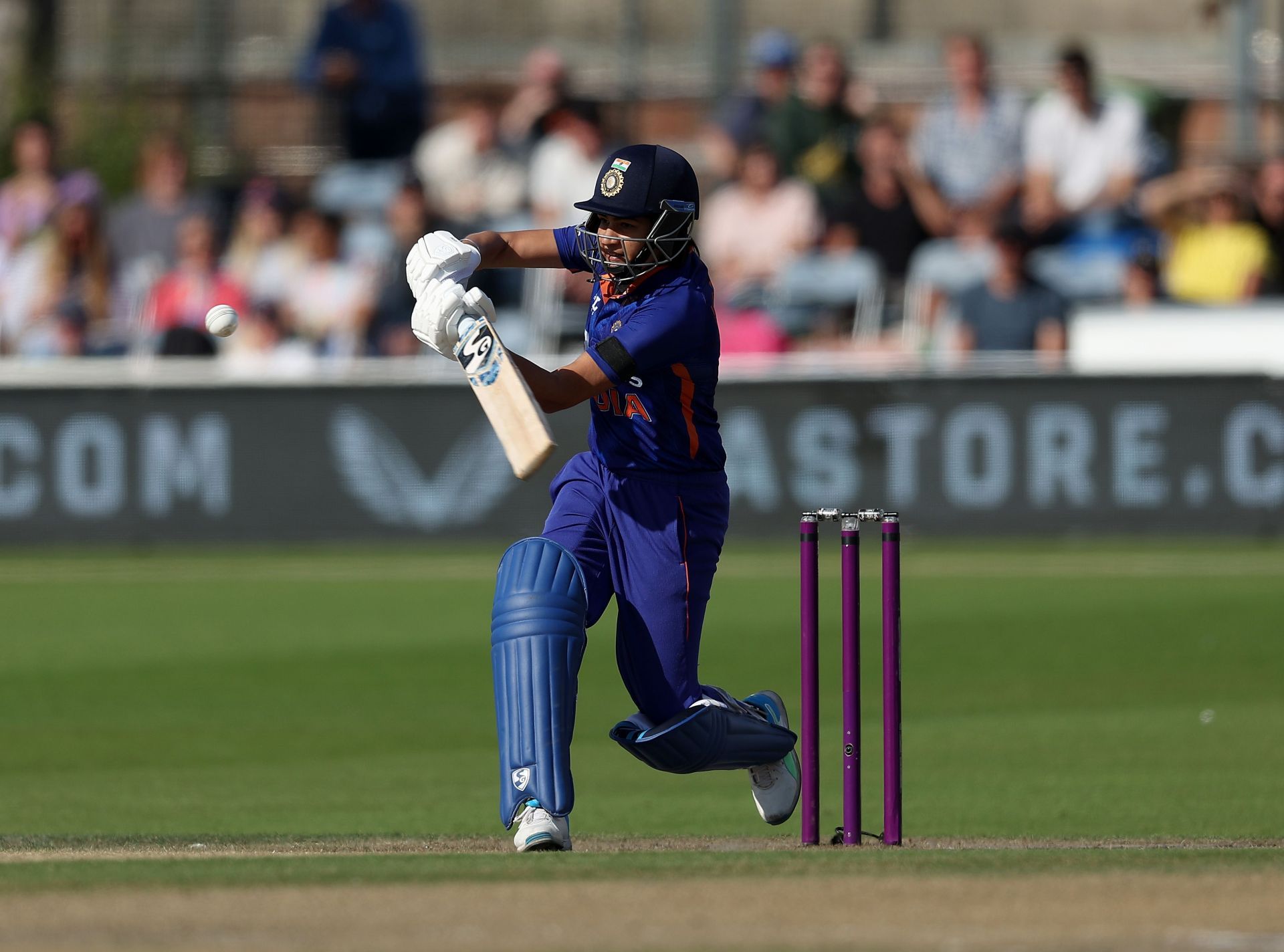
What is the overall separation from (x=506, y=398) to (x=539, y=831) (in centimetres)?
110

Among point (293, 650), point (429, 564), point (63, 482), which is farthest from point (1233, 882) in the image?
point (63, 482)

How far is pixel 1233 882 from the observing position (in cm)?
491

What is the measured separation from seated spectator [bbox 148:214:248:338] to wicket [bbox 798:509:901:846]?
1119cm

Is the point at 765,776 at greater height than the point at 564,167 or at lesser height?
lesser

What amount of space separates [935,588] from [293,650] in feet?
12.7

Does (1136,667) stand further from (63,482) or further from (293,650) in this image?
(63,482)

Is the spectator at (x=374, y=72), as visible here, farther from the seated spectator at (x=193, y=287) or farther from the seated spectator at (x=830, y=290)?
the seated spectator at (x=830, y=290)

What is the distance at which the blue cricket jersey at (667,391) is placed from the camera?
5.96 metres

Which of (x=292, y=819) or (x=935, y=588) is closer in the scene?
(x=292, y=819)

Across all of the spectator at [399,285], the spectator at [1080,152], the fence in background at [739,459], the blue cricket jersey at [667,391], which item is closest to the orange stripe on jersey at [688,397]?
the blue cricket jersey at [667,391]

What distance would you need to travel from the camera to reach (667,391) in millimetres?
6078

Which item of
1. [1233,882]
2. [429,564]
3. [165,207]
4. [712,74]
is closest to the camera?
[1233,882]

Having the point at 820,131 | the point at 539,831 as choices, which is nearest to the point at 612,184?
the point at 539,831

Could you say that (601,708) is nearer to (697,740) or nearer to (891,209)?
(697,740)
